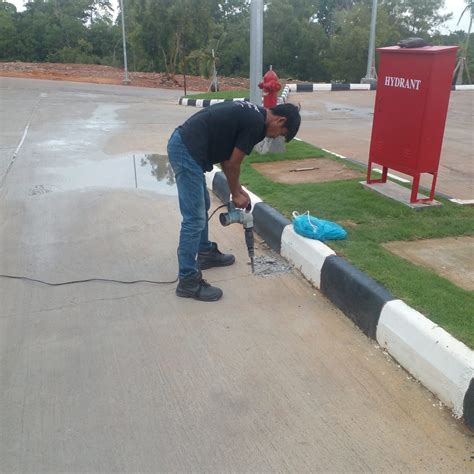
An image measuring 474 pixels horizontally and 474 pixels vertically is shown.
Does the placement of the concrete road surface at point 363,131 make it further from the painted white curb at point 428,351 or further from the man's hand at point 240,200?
the painted white curb at point 428,351

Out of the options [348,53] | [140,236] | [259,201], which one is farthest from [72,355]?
[348,53]

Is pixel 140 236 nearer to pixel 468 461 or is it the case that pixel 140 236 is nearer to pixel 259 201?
pixel 259 201

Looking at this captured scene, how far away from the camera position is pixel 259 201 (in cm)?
525

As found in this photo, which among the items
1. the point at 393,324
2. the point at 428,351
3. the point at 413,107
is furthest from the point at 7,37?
the point at 428,351

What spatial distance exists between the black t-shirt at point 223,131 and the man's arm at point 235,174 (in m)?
0.05

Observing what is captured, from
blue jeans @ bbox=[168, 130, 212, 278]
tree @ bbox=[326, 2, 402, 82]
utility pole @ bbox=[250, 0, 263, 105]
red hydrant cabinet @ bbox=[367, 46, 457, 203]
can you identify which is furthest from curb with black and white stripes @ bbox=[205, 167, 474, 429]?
tree @ bbox=[326, 2, 402, 82]

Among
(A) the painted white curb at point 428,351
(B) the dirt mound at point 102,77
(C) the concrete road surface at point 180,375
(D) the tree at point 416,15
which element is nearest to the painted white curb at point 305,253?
(C) the concrete road surface at point 180,375

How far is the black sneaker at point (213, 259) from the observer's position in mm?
4227

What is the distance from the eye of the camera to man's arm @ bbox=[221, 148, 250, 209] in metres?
3.52

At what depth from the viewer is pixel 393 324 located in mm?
3020

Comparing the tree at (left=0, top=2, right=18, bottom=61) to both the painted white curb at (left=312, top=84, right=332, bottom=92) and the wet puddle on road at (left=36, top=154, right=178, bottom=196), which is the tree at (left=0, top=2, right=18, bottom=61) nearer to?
the painted white curb at (left=312, top=84, right=332, bottom=92)

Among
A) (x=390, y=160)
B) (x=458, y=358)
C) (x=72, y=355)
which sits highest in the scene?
(x=390, y=160)

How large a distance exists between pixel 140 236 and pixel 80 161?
334 cm

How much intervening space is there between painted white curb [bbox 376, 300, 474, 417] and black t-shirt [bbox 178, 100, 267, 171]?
1383 millimetres
